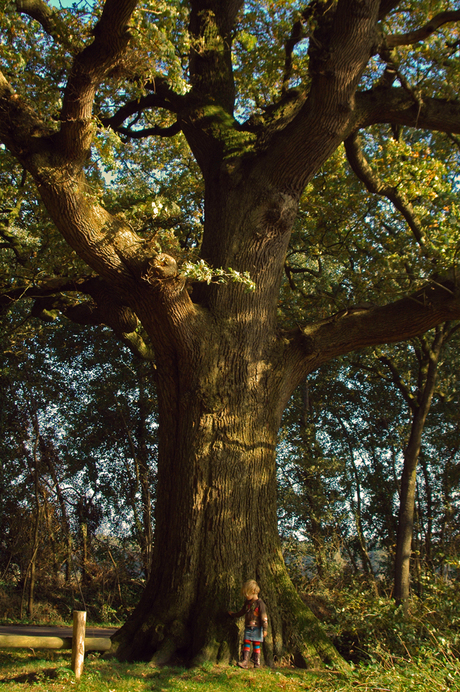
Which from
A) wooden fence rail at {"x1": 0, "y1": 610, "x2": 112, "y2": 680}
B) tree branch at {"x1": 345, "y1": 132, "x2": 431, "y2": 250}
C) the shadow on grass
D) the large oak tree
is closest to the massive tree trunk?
the large oak tree

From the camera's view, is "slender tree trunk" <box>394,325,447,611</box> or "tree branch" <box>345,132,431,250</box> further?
"slender tree trunk" <box>394,325,447,611</box>

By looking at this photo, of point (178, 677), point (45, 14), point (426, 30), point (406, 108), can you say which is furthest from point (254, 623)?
point (45, 14)

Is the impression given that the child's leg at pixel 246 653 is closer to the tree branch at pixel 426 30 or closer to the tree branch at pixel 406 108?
the tree branch at pixel 406 108

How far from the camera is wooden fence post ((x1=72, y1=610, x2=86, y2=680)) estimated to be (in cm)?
484

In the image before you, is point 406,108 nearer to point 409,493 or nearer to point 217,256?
point 217,256

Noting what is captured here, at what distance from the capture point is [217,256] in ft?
23.6

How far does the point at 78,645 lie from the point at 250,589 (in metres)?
1.78

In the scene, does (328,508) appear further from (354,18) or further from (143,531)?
(354,18)

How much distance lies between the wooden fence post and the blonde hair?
5.44ft

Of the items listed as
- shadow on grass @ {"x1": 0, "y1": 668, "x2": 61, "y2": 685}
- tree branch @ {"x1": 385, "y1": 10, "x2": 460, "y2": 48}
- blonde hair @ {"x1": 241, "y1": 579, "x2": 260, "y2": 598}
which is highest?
tree branch @ {"x1": 385, "y1": 10, "x2": 460, "y2": 48}

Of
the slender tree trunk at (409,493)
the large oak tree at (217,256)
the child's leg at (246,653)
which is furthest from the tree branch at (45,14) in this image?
the slender tree trunk at (409,493)

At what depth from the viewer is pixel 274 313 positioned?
7.32 metres

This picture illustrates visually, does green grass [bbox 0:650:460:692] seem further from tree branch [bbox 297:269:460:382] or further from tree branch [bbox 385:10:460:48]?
tree branch [bbox 385:10:460:48]

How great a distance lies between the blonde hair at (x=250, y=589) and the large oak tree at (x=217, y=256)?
0.15 meters
